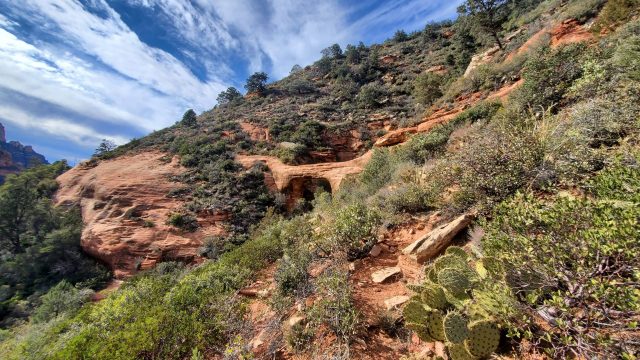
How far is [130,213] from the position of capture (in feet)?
51.4

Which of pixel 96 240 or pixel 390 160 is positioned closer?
pixel 390 160

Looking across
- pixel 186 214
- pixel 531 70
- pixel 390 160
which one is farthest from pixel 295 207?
pixel 531 70

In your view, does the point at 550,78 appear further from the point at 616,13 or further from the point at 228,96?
the point at 228,96

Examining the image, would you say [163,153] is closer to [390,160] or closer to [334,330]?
[390,160]

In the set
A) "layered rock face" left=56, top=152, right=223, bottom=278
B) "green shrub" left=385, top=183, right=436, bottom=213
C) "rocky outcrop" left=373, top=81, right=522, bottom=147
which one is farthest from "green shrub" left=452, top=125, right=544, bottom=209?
"layered rock face" left=56, top=152, right=223, bottom=278

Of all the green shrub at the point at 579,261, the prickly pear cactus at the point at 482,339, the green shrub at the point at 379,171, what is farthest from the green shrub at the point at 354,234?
the green shrub at the point at 379,171

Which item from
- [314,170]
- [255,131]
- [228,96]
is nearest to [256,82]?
[228,96]

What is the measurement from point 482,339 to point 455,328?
0.68 ft

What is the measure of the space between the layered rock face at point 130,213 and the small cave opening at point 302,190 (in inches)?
182

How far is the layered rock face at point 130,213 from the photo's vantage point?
13656 mm

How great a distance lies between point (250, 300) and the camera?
209 inches

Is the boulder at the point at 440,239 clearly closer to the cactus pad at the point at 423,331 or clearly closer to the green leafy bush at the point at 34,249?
the cactus pad at the point at 423,331

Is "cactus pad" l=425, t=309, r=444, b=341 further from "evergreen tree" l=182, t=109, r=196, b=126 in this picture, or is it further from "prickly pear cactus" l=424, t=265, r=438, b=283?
"evergreen tree" l=182, t=109, r=196, b=126

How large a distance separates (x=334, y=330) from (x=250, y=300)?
8.24 ft
